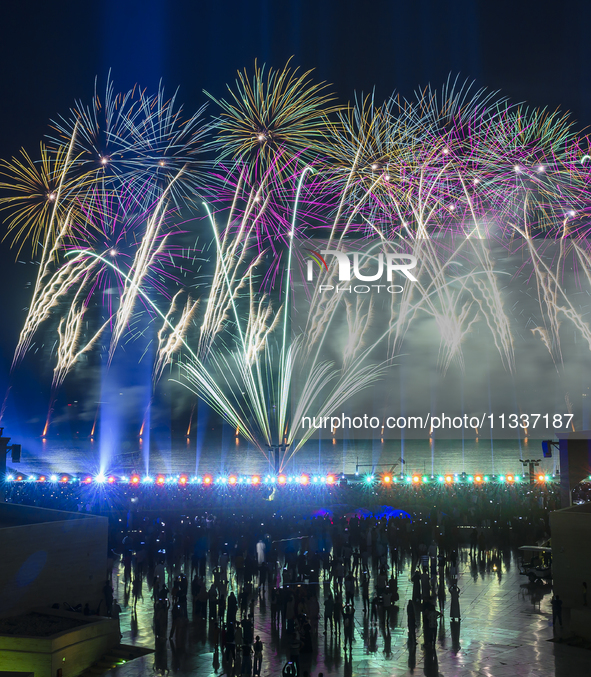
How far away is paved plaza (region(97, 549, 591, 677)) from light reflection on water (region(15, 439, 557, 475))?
82.8m

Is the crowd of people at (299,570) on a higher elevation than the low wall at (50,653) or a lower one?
higher

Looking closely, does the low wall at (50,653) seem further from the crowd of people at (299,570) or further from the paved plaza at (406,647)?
the crowd of people at (299,570)

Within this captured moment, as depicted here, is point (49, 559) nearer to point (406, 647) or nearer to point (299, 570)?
point (299, 570)

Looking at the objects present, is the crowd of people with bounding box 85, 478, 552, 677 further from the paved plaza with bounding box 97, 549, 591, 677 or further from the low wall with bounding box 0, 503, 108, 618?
the low wall with bounding box 0, 503, 108, 618

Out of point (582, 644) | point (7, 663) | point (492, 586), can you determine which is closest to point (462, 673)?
point (582, 644)

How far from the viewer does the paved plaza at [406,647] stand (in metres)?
10.1

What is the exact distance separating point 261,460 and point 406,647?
5061 inches

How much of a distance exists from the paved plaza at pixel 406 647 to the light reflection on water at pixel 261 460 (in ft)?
272

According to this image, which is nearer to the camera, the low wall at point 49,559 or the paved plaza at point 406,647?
the paved plaza at point 406,647

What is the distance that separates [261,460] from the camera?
137625 mm

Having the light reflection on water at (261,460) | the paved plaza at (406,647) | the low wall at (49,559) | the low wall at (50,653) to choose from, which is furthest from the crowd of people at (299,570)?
the light reflection on water at (261,460)

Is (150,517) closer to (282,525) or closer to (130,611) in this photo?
(282,525)

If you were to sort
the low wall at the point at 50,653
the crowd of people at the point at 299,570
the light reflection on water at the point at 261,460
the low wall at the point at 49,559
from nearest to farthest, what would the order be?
1. the low wall at the point at 50,653
2. the crowd of people at the point at 299,570
3. the low wall at the point at 49,559
4. the light reflection on water at the point at 261,460

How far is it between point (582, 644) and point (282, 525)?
420 inches
